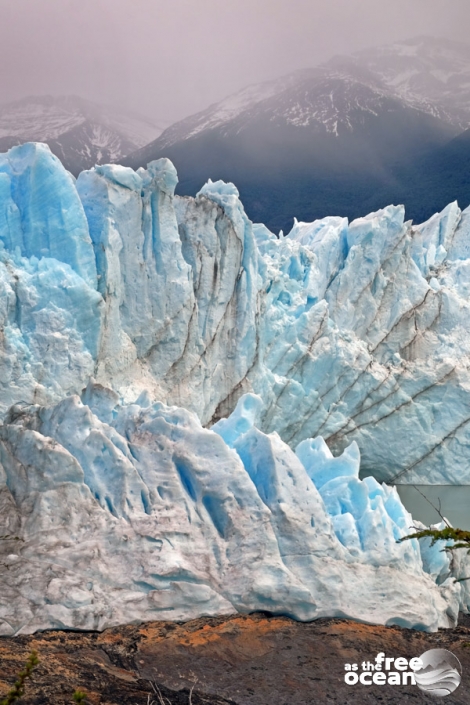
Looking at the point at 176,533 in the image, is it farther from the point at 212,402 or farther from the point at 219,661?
the point at 212,402

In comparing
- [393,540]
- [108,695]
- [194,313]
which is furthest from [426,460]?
[108,695]

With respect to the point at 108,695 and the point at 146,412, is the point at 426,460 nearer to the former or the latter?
the point at 146,412

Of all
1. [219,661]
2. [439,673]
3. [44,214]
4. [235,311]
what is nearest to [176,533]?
[219,661]

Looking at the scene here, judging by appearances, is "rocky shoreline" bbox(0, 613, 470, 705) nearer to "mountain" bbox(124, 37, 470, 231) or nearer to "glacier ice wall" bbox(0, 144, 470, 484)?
"glacier ice wall" bbox(0, 144, 470, 484)

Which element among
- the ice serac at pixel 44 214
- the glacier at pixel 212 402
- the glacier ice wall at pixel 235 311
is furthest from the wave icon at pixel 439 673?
the ice serac at pixel 44 214

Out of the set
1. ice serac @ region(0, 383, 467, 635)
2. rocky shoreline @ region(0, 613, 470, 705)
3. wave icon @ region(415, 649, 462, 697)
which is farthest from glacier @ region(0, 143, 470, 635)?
wave icon @ region(415, 649, 462, 697)

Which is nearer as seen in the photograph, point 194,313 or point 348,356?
point 194,313
